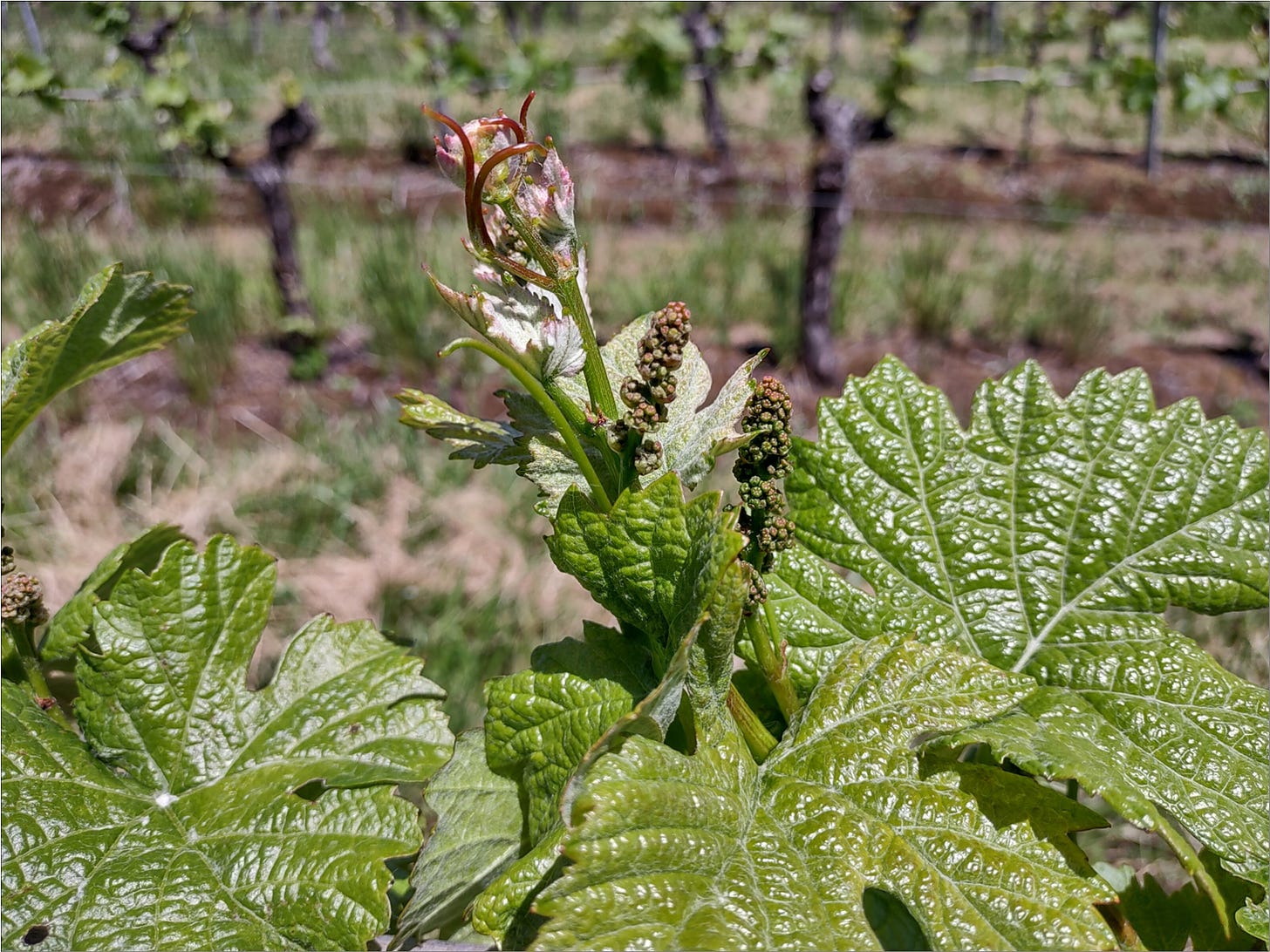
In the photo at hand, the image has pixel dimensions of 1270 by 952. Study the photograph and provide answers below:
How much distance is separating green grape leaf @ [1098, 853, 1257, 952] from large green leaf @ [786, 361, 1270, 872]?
24 centimetres

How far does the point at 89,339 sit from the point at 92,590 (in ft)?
0.82

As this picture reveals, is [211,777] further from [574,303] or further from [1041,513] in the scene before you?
[1041,513]

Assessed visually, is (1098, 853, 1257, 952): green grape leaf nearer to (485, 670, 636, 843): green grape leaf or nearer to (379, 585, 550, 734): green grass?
(485, 670, 636, 843): green grape leaf

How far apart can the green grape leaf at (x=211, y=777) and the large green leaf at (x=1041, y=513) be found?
44cm

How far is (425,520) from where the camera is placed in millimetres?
3148

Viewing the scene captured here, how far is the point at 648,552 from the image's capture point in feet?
2.33

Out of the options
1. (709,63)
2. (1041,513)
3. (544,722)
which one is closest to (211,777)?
(544,722)

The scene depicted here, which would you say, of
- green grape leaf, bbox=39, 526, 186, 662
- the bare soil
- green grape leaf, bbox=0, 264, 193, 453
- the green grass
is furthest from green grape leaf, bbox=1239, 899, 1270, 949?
the bare soil

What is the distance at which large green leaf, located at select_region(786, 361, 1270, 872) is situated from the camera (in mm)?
917

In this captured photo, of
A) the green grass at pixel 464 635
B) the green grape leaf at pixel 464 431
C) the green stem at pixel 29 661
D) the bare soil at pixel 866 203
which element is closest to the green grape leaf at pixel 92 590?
the green stem at pixel 29 661

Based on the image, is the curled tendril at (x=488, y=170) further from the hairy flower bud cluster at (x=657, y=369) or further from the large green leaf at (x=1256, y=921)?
the large green leaf at (x=1256, y=921)

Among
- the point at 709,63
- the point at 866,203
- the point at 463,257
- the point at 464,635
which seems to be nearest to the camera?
the point at 464,635

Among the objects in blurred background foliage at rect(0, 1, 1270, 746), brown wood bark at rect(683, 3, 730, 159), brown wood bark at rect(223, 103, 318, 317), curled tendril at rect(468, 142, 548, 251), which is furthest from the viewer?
brown wood bark at rect(683, 3, 730, 159)

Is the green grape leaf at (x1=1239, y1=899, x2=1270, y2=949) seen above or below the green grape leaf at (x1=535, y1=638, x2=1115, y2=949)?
below
